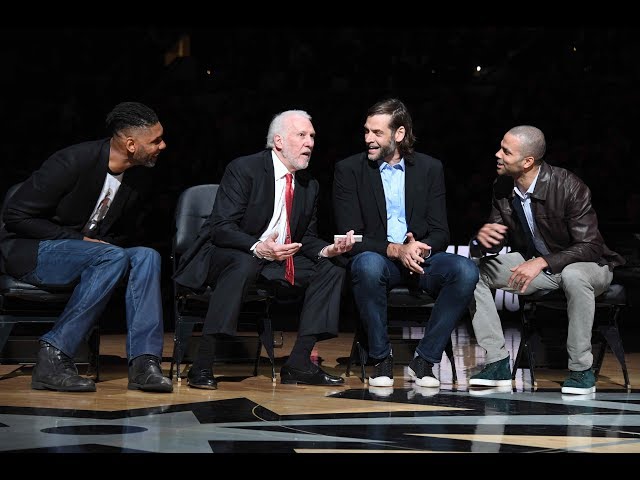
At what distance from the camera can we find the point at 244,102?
28.9 feet

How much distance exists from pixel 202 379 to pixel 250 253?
1.92 ft

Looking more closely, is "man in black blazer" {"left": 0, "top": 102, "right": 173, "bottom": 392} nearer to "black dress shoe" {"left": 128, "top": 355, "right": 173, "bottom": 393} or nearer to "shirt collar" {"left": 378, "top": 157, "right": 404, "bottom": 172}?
"black dress shoe" {"left": 128, "top": 355, "right": 173, "bottom": 393}

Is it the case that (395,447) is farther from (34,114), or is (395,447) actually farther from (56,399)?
(34,114)

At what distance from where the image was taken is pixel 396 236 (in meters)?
4.98

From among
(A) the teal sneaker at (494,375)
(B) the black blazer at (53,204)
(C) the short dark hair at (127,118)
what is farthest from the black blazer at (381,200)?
(B) the black blazer at (53,204)

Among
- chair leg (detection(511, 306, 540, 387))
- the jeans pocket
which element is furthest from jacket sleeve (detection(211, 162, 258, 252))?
chair leg (detection(511, 306, 540, 387))

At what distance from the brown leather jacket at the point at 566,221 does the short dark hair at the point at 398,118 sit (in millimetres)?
592

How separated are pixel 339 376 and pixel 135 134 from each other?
1427 millimetres

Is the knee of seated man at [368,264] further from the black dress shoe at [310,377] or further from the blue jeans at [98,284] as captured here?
the blue jeans at [98,284]

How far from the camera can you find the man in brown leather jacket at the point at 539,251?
15.1ft

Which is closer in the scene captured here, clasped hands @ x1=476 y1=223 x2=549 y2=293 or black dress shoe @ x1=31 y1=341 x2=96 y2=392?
black dress shoe @ x1=31 y1=341 x2=96 y2=392

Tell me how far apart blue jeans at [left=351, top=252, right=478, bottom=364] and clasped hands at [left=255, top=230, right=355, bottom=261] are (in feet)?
0.44

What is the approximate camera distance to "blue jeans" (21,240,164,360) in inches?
173

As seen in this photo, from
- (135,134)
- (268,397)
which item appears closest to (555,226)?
(268,397)
